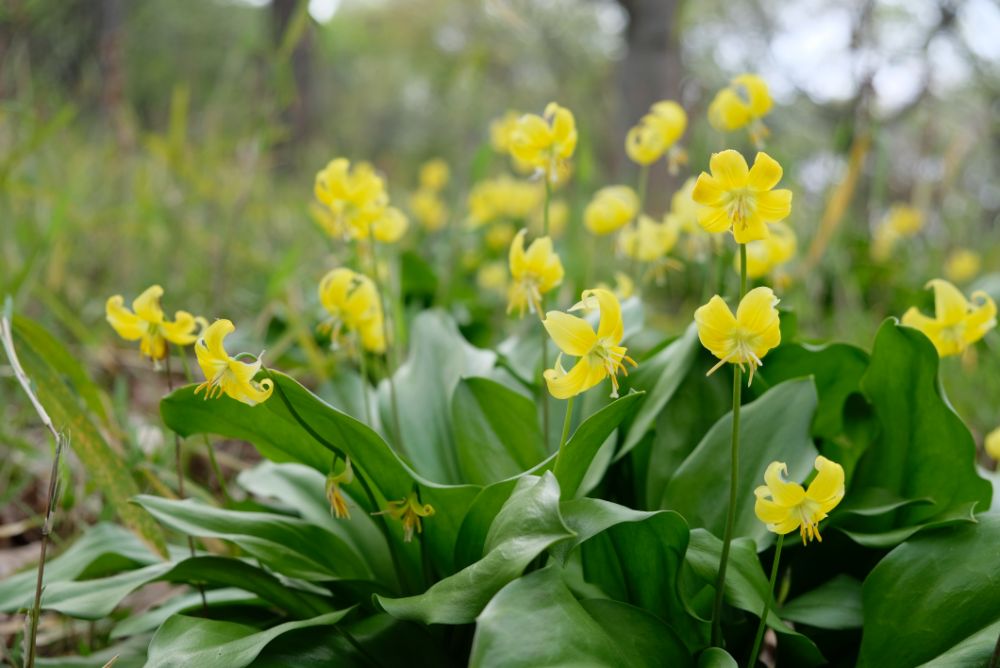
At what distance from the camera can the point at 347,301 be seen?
5.08ft

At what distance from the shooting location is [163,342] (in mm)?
1520

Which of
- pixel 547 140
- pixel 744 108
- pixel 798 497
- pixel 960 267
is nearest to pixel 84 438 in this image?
pixel 547 140

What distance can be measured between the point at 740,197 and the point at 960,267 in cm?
412

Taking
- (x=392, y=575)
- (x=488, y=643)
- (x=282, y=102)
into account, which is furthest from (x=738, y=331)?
(x=282, y=102)

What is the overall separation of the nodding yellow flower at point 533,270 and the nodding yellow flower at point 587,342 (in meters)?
0.33

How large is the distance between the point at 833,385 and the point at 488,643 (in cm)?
105

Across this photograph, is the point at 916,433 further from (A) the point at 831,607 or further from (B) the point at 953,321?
(A) the point at 831,607

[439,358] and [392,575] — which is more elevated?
[439,358]

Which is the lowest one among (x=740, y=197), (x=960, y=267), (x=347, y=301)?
(x=960, y=267)

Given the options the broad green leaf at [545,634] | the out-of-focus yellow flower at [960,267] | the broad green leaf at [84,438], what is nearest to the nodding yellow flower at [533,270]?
the broad green leaf at [545,634]

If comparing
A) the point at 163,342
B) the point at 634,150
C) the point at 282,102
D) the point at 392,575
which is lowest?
the point at 392,575

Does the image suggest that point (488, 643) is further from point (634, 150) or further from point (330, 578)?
point (634, 150)

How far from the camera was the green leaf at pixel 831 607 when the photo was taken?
1.36 metres

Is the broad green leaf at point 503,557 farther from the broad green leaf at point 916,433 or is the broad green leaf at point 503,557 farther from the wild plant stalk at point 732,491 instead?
the broad green leaf at point 916,433
